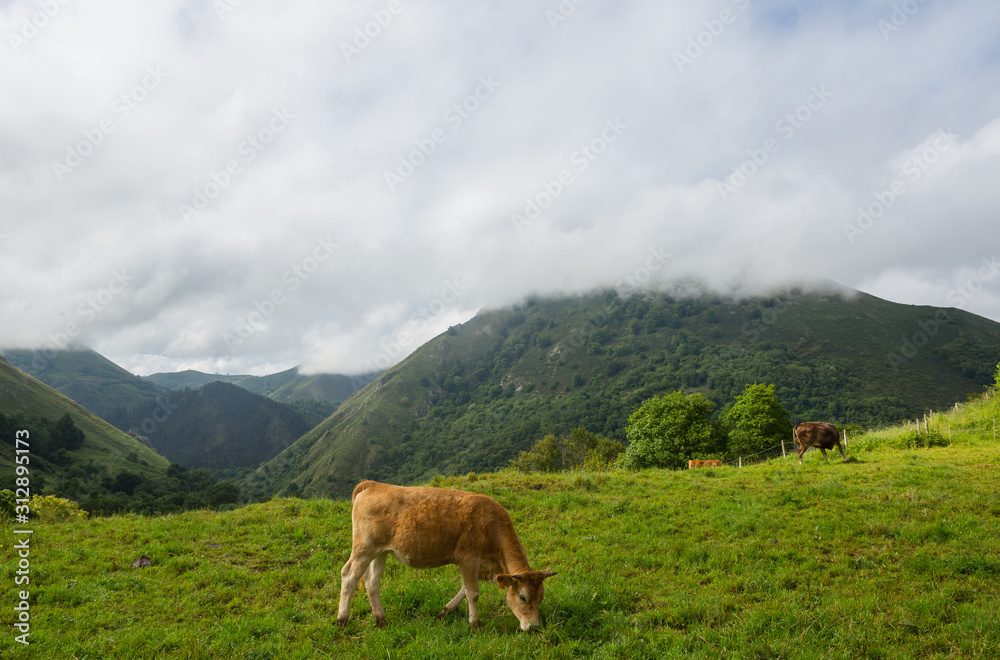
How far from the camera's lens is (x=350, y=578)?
7629 mm

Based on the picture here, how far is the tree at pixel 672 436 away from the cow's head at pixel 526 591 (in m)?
35.3

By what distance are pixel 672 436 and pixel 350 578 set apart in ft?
129

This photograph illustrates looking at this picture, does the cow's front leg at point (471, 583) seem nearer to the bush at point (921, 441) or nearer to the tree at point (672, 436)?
the bush at point (921, 441)

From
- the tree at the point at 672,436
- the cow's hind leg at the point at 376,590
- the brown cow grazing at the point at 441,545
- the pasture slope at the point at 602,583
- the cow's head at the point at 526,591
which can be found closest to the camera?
the pasture slope at the point at 602,583

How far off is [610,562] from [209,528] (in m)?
10.9

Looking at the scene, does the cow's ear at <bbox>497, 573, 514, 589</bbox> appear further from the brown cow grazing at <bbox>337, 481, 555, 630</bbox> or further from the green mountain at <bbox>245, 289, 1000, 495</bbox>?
the green mountain at <bbox>245, 289, 1000, 495</bbox>

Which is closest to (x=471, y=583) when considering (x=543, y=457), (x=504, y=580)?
(x=504, y=580)

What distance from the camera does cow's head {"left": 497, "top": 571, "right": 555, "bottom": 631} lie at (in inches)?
277

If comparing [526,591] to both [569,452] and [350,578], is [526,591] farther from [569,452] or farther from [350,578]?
[569,452]

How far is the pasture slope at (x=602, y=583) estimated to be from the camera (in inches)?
260

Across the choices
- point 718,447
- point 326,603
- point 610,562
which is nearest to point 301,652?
point 326,603

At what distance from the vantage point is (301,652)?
6.69 metres

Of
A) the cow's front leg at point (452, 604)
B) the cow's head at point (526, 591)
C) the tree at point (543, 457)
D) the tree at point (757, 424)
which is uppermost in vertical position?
the cow's head at point (526, 591)

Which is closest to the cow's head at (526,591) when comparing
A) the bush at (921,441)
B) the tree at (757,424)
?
the bush at (921,441)
